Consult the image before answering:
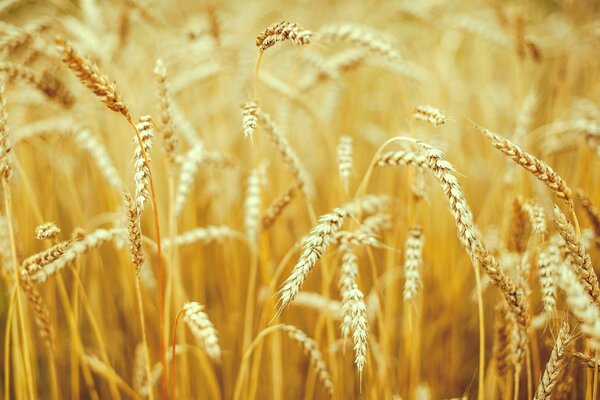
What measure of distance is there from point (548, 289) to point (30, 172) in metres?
2.36

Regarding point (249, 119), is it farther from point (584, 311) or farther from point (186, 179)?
point (584, 311)

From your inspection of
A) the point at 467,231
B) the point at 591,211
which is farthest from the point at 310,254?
the point at 591,211

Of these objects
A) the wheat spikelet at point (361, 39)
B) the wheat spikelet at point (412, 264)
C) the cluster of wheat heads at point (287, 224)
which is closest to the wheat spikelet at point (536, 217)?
the cluster of wheat heads at point (287, 224)

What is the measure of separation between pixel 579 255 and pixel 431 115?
1.37ft

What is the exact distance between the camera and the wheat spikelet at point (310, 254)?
2.65 feet

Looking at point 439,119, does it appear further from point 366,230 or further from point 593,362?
point 593,362

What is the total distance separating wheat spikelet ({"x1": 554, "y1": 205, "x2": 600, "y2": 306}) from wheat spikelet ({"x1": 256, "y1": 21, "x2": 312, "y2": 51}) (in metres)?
0.59

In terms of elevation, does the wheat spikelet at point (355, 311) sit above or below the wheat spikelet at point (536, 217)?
below

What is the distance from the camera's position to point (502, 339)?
1074mm

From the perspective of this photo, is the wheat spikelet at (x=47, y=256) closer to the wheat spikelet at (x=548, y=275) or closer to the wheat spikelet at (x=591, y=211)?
the wheat spikelet at (x=548, y=275)

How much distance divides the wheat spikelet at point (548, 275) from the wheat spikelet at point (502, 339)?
0.34 ft

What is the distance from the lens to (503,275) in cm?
88

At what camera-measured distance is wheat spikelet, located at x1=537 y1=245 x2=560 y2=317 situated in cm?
93

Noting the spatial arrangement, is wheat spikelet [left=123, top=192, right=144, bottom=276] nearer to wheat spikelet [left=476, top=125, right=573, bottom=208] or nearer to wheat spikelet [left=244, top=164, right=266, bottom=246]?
wheat spikelet [left=244, top=164, right=266, bottom=246]
